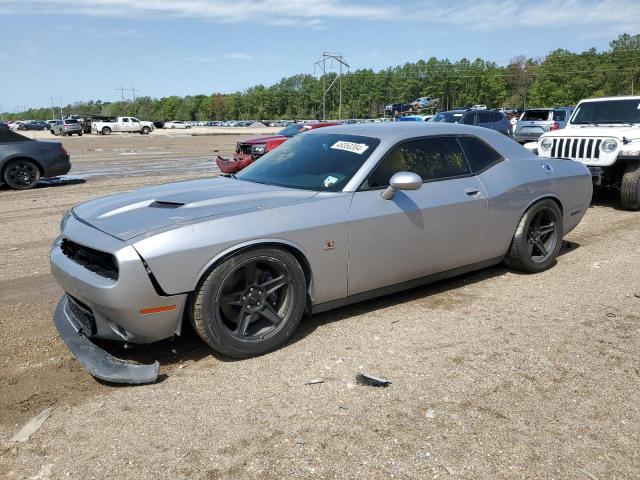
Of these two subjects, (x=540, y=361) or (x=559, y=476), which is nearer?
(x=559, y=476)

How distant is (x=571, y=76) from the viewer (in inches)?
4434

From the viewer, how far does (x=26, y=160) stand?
40.4 feet

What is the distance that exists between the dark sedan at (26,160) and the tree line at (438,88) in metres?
109

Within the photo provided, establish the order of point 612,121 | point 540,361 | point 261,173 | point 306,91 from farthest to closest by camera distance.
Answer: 1. point 306,91
2. point 612,121
3. point 261,173
4. point 540,361

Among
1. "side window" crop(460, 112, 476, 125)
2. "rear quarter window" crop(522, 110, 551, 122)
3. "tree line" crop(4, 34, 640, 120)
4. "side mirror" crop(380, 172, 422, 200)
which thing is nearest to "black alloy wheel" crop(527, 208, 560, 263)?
"side mirror" crop(380, 172, 422, 200)

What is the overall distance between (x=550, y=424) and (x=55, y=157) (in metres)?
12.4

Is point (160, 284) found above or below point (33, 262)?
above

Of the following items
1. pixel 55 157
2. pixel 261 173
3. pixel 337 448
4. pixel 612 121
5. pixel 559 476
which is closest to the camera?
pixel 559 476

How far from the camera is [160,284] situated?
321 cm

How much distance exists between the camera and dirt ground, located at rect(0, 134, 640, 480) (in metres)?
2.60

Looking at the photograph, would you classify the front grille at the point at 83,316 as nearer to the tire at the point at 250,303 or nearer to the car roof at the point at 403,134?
the tire at the point at 250,303

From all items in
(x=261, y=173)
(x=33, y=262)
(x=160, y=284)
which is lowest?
(x=33, y=262)

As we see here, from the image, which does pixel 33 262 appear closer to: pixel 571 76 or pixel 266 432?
pixel 266 432

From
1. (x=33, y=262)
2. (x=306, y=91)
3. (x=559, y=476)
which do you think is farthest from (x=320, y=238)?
(x=306, y=91)
